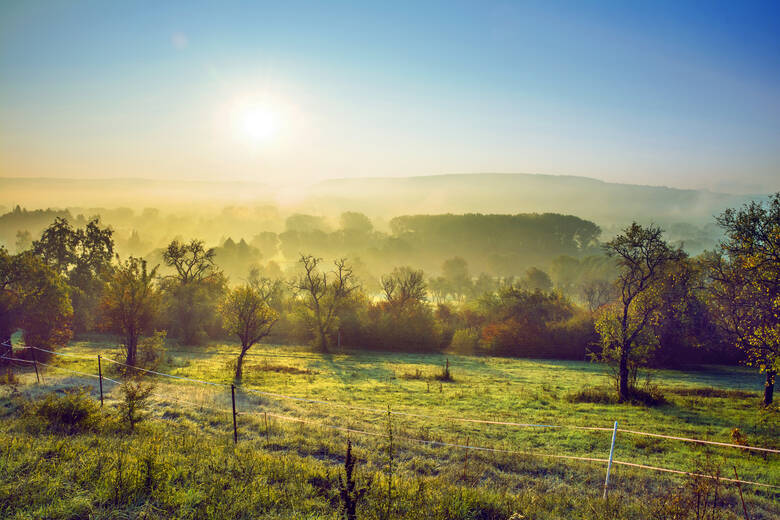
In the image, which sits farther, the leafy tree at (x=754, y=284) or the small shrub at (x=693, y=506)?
the leafy tree at (x=754, y=284)

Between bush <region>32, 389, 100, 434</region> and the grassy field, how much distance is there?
481mm

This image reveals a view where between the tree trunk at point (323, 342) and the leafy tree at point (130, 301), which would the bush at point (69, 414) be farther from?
the tree trunk at point (323, 342)

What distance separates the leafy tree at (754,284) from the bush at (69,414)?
87.6 ft

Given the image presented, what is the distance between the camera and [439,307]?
62.0 meters

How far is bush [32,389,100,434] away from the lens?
10641 mm

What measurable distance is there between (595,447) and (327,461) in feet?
31.2

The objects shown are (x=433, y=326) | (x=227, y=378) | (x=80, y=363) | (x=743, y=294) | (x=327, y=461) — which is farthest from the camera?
(x=433, y=326)

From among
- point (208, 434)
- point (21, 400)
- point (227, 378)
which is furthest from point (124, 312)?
point (208, 434)

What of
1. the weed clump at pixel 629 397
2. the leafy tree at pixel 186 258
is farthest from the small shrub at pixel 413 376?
the leafy tree at pixel 186 258

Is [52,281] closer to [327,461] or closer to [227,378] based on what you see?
[227,378]

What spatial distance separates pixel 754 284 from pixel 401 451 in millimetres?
20550

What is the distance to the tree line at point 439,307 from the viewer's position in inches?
880

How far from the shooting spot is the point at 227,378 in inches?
1053

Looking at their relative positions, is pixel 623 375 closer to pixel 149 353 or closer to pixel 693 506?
pixel 693 506
